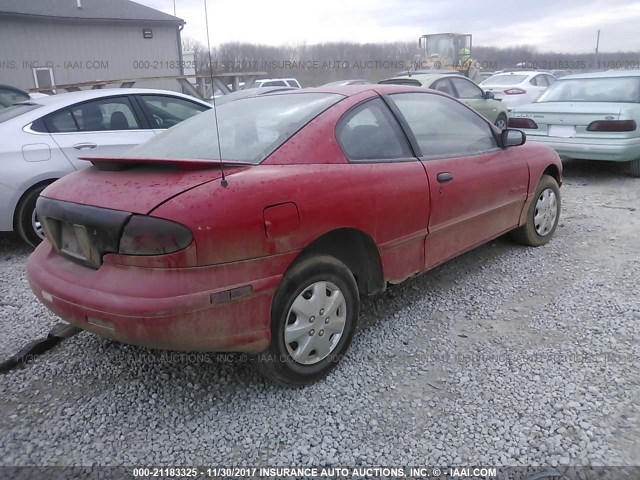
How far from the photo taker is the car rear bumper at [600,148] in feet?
21.2

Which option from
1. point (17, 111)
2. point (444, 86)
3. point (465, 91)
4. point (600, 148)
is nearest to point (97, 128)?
point (17, 111)

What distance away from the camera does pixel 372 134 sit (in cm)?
294

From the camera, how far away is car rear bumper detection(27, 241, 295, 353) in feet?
6.68

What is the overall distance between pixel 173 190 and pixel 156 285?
16.3 inches

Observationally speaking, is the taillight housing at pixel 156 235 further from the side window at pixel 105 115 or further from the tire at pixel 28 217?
the side window at pixel 105 115

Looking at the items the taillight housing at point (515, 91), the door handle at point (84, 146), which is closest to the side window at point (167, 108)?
the door handle at point (84, 146)

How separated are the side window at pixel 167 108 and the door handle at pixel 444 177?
135 inches

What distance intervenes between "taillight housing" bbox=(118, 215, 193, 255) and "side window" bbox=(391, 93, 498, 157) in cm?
178

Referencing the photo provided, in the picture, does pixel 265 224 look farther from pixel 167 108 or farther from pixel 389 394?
pixel 167 108

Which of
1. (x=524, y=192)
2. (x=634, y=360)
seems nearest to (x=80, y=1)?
(x=524, y=192)

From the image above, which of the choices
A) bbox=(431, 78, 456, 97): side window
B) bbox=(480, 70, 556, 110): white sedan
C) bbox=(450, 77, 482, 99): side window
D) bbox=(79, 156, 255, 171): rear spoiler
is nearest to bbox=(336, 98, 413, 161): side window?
bbox=(79, 156, 255, 171): rear spoiler

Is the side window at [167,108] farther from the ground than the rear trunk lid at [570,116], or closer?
farther from the ground

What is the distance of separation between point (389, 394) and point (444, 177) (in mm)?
1441

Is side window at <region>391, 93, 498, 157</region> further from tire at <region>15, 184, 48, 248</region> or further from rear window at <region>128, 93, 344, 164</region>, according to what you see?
tire at <region>15, 184, 48, 248</region>
